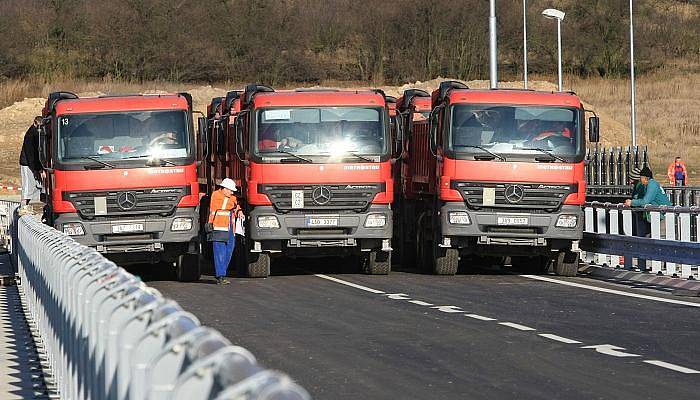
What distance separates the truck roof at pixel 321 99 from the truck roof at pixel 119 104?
4.31ft

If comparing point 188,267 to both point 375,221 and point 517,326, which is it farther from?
point 517,326

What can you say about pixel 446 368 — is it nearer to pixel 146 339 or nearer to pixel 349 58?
pixel 146 339

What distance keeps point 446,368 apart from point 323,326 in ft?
13.8

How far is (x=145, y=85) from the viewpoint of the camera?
307 ft

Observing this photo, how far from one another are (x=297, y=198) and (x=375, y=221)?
1.31 m

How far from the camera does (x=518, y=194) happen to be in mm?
25453

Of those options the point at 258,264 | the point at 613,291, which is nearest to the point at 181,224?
the point at 258,264

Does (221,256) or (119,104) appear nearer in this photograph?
(221,256)

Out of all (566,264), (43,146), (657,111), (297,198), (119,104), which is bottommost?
(566,264)

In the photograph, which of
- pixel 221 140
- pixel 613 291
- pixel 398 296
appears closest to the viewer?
pixel 398 296

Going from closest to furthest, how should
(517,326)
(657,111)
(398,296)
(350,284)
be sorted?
(517,326)
(398,296)
(350,284)
(657,111)

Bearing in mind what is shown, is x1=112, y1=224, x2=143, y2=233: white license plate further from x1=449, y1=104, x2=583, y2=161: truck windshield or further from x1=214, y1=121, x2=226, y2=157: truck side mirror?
x1=449, y1=104, x2=583, y2=161: truck windshield

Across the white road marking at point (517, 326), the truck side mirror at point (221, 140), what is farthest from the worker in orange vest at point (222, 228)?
the white road marking at point (517, 326)

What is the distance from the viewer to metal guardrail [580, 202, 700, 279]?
23.3 meters
